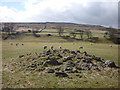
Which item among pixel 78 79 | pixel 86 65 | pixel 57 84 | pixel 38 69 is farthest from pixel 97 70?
pixel 38 69

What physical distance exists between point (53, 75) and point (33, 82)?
124 inches

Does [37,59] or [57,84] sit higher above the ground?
[37,59]

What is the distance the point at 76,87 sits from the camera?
40.7ft

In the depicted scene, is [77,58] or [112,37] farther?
[112,37]

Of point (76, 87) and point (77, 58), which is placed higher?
point (77, 58)

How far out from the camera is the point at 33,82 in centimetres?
1327

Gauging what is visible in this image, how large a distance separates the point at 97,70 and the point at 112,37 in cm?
9640

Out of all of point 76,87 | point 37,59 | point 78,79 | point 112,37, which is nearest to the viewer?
point 76,87

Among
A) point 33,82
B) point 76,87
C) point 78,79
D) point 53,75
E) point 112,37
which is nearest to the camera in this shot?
point 76,87

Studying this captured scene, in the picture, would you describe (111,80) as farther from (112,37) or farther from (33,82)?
(112,37)

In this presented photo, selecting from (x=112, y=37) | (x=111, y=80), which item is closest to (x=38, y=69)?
(x=111, y=80)

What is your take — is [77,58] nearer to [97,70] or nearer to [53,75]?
[97,70]

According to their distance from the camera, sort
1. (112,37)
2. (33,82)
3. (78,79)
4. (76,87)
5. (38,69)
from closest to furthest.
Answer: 1. (76,87)
2. (33,82)
3. (78,79)
4. (38,69)
5. (112,37)

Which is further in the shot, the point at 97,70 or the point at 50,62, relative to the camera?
the point at 50,62
